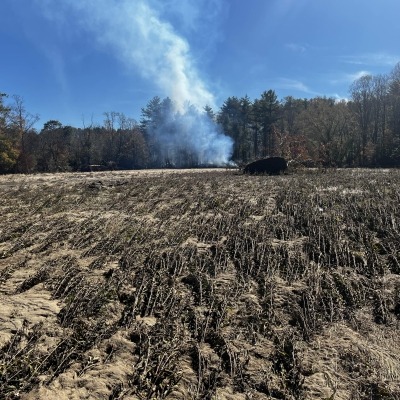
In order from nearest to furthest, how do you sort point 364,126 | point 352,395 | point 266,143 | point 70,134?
1. point 352,395
2. point 364,126
3. point 266,143
4. point 70,134

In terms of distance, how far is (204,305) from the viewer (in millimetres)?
Result: 4797

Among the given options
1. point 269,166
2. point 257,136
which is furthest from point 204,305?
point 257,136

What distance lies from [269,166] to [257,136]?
49.2 metres

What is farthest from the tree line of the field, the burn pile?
the field

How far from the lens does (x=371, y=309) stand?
15.9 ft

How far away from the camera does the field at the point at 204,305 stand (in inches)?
140

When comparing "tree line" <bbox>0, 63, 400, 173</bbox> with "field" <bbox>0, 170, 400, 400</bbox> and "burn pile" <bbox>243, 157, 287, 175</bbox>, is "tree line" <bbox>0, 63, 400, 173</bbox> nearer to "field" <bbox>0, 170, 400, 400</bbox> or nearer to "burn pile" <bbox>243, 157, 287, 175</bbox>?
"burn pile" <bbox>243, 157, 287, 175</bbox>

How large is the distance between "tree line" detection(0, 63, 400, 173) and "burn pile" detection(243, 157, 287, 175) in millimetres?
4517

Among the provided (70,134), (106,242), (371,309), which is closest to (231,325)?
(371,309)

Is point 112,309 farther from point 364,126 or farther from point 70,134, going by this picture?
point 70,134

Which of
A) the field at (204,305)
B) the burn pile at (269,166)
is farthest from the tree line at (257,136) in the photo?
the field at (204,305)

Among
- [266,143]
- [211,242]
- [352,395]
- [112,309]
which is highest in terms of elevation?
[266,143]

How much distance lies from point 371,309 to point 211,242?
285cm

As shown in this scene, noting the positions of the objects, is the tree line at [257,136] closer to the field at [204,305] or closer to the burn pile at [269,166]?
the burn pile at [269,166]
